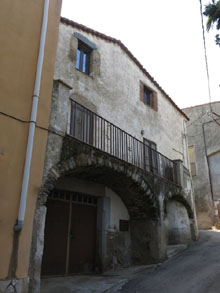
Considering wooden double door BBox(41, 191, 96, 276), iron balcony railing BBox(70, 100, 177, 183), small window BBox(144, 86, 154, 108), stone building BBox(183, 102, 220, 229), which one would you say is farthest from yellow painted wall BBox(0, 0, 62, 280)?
stone building BBox(183, 102, 220, 229)

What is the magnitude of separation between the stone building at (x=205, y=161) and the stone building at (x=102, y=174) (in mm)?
5762

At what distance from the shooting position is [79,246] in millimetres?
8109

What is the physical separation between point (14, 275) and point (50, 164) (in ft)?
7.04

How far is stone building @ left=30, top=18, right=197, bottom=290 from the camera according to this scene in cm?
638

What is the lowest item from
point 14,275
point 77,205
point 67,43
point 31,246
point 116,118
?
point 14,275

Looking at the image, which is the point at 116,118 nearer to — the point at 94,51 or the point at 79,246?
the point at 94,51

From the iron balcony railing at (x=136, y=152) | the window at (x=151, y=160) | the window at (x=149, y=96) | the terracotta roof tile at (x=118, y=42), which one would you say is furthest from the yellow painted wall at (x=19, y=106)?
the window at (x=149, y=96)

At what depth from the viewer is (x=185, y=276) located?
6910 mm

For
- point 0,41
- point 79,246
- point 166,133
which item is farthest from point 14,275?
point 166,133

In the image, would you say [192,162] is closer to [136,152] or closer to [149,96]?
[149,96]

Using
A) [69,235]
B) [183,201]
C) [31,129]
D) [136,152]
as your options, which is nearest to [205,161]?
[183,201]

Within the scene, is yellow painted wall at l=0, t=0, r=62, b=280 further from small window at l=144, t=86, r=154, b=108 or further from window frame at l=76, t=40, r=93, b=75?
small window at l=144, t=86, r=154, b=108

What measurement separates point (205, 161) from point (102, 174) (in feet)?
43.9

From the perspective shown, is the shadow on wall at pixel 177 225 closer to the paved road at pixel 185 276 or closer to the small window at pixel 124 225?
the paved road at pixel 185 276
